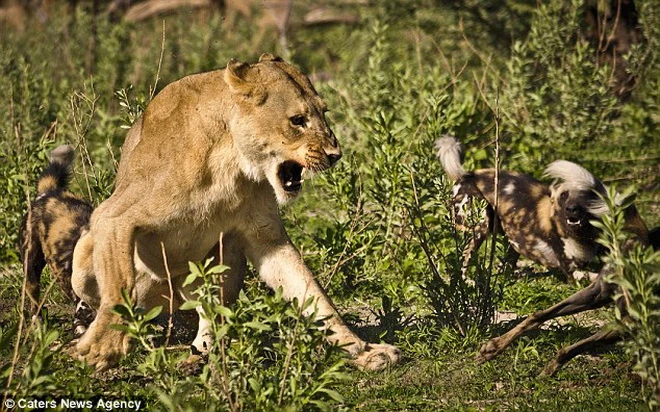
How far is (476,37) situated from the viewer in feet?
44.4

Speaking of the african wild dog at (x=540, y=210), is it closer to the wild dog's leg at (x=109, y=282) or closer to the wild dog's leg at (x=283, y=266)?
the wild dog's leg at (x=283, y=266)

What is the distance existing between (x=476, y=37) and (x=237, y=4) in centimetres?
971

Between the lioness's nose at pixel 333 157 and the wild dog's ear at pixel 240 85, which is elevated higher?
the wild dog's ear at pixel 240 85

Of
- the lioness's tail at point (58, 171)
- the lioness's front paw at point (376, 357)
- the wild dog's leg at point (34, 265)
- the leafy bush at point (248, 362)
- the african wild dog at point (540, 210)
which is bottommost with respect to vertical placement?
the african wild dog at point (540, 210)

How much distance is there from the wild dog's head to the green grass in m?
0.47

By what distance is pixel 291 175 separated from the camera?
600 cm

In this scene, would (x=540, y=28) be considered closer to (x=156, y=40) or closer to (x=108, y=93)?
(x=108, y=93)

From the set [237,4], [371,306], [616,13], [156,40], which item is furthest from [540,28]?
[237,4]

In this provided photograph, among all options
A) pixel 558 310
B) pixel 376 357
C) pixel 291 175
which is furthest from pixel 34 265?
pixel 558 310

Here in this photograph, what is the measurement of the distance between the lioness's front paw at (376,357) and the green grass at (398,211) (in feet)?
0.19

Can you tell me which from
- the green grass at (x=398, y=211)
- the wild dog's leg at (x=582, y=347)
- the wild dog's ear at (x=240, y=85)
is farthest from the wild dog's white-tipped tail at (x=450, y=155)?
the wild dog's leg at (x=582, y=347)

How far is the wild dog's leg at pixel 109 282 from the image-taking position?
18.0 ft

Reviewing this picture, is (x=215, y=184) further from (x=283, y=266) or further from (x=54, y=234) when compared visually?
(x=54, y=234)

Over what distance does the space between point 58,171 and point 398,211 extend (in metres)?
2.37
